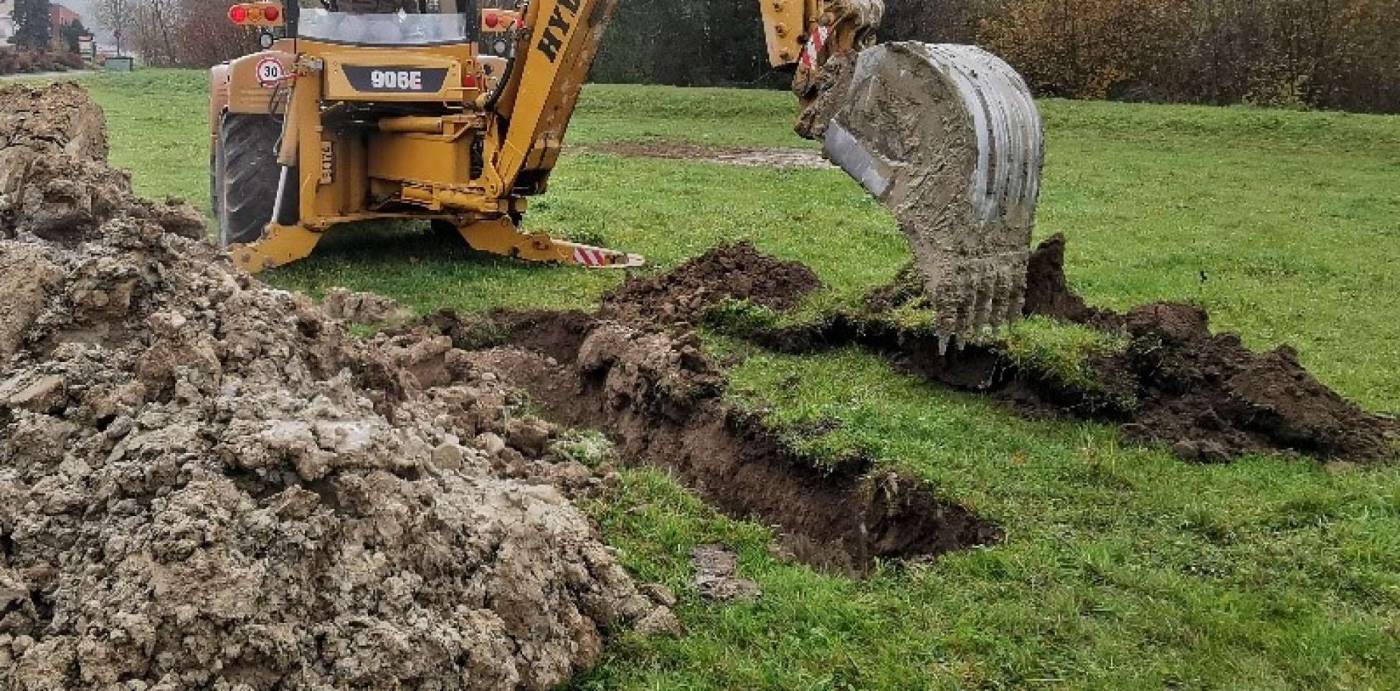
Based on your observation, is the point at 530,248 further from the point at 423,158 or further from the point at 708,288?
the point at 708,288

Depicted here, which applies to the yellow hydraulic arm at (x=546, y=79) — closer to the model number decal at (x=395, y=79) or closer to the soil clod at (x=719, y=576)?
the model number decal at (x=395, y=79)

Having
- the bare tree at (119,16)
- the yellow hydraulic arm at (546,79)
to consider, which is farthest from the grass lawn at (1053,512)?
the bare tree at (119,16)

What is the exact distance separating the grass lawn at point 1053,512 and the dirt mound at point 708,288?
39 cm

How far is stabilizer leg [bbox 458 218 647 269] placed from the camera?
10.3 m

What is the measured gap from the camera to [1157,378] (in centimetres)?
671

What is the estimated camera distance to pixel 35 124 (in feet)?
24.3

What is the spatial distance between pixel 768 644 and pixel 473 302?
17.1ft

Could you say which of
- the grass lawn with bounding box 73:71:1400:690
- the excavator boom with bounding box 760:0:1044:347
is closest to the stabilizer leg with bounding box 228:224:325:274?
the grass lawn with bounding box 73:71:1400:690

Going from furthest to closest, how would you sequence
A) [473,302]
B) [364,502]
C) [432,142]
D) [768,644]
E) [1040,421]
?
[432,142] < [473,302] < [1040,421] < [768,644] < [364,502]

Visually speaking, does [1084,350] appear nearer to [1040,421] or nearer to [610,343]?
[1040,421]

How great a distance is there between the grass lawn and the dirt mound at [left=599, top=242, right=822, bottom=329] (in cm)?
39

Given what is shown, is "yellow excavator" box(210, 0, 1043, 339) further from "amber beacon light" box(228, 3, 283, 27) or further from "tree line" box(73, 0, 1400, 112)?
"tree line" box(73, 0, 1400, 112)

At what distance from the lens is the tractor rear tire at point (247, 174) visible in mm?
10148

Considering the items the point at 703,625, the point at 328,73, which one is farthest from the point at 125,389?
the point at 328,73
